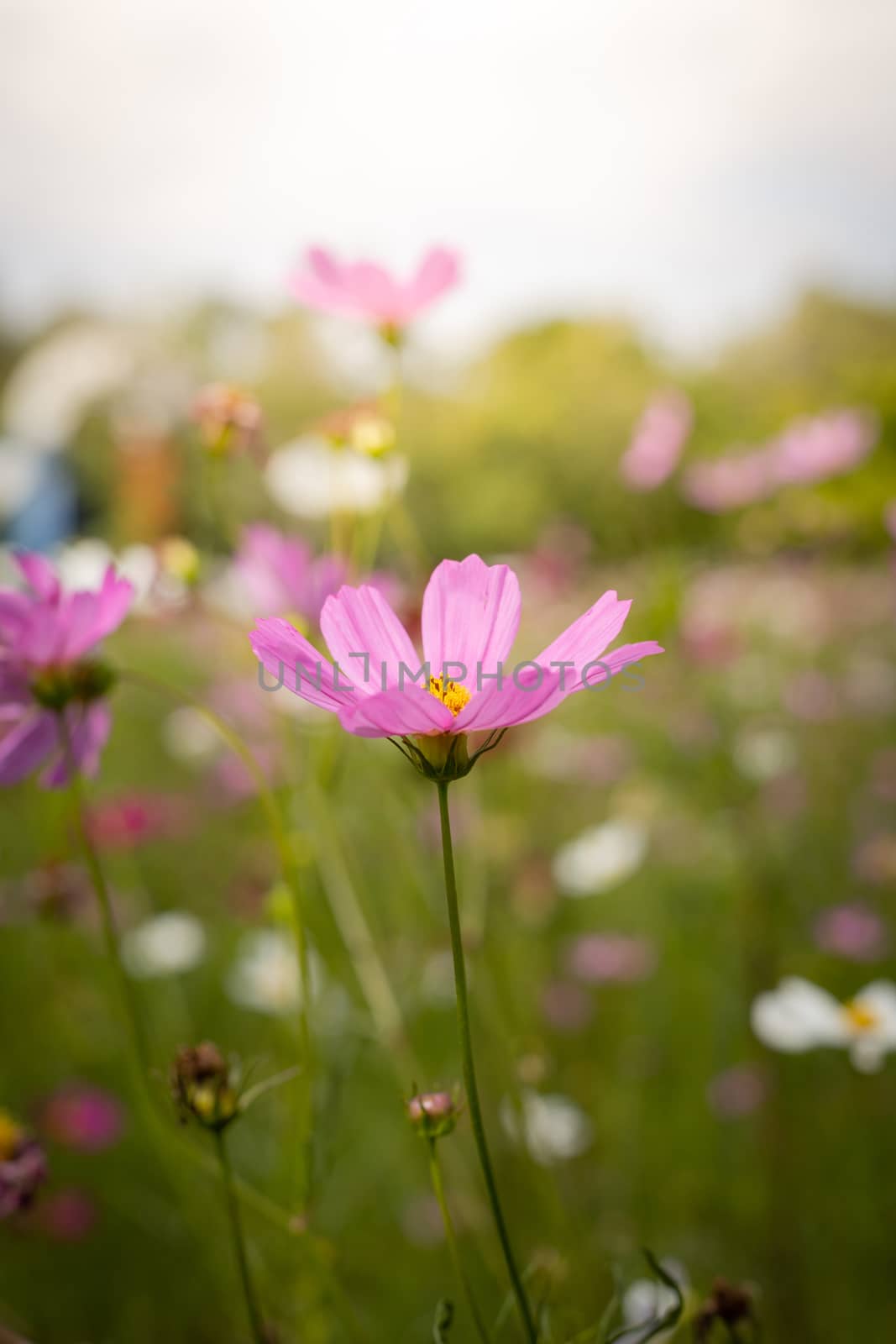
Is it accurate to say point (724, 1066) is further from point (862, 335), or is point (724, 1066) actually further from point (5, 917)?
point (862, 335)

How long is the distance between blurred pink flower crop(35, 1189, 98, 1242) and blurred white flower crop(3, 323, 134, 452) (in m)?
4.02

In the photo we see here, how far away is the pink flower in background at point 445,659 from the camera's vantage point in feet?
0.58

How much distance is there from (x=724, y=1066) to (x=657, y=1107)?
2.7 inches

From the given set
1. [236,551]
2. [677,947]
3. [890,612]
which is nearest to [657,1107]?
[677,947]

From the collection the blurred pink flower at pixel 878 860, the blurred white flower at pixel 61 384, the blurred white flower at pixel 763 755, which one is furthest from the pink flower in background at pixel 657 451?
the blurred white flower at pixel 61 384

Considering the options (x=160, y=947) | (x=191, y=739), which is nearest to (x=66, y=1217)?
(x=160, y=947)

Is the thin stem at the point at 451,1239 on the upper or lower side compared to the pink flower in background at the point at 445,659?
lower

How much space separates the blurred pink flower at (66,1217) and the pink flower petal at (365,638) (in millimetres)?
609

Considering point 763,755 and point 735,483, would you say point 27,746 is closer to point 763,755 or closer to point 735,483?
point 735,483

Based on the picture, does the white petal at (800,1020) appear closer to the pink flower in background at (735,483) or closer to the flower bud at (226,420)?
the flower bud at (226,420)

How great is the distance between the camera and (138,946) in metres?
0.80

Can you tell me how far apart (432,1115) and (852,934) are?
726 mm

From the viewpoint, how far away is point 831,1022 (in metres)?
0.36

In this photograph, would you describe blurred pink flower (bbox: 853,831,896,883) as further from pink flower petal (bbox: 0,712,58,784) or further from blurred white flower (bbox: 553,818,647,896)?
pink flower petal (bbox: 0,712,58,784)
